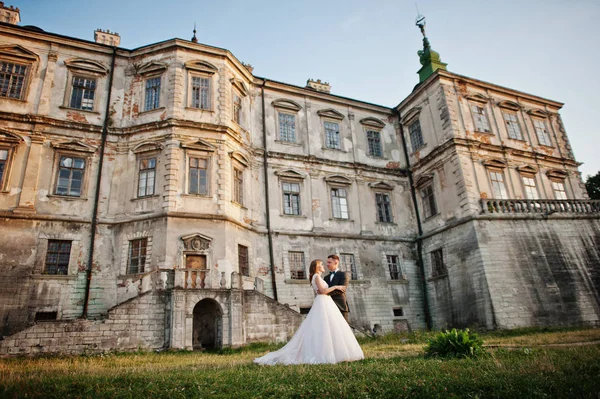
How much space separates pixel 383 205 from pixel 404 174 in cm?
275

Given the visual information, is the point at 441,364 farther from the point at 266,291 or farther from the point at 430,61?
the point at 430,61

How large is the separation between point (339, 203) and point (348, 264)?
367 centimetres

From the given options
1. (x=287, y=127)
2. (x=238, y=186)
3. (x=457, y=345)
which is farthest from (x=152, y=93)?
(x=457, y=345)

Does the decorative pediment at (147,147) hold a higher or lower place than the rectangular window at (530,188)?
higher

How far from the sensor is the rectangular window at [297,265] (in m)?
20.7

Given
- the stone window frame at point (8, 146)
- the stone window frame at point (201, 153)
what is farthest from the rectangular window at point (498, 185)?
the stone window frame at point (8, 146)

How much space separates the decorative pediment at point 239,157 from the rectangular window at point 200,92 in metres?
2.71

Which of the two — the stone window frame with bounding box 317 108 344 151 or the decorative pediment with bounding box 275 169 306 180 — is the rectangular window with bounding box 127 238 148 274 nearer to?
the decorative pediment with bounding box 275 169 306 180

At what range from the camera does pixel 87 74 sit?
65.1 ft

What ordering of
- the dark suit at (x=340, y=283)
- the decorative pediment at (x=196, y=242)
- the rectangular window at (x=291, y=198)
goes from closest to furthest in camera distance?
the dark suit at (x=340, y=283) < the decorative pediment at (x=196, y=242) < the rectangular window at (x=291, y=198)

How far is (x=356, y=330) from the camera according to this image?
1727cm

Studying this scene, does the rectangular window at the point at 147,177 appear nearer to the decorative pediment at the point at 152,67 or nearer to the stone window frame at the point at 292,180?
the decorative pediment at the point at 152,67

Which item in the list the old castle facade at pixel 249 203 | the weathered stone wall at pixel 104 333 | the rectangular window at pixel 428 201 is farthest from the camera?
the rectangular window at pixel 428 201

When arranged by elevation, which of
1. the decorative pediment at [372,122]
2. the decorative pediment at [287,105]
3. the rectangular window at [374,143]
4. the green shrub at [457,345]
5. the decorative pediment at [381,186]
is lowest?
the green shrub at [457,345]
